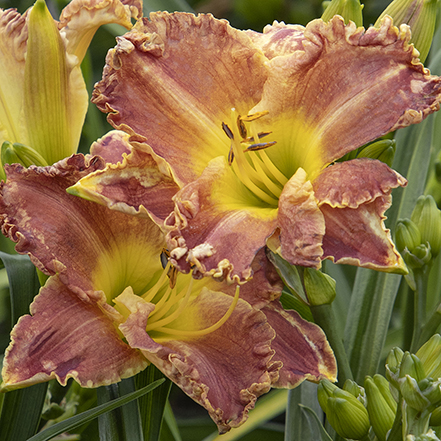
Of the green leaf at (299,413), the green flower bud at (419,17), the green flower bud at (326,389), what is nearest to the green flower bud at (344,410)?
the green flower bud at (326,389)

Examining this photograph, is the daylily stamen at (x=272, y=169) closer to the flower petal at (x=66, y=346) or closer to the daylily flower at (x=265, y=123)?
the daylily flower at (x=265, y=123)

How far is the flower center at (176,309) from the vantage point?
0.49 m

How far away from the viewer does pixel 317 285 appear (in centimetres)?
51

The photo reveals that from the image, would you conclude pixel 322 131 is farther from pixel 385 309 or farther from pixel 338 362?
pixel 385 309

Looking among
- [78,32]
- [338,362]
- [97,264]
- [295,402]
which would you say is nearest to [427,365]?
[338,362]

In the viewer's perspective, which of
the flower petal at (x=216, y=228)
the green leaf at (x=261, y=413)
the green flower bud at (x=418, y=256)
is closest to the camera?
the flower petal at (x=216, y=228)

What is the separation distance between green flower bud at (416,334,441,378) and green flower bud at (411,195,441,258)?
118mm

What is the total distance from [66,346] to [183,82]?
0.75 feet

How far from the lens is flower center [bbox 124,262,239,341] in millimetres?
491

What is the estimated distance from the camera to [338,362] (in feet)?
1.83

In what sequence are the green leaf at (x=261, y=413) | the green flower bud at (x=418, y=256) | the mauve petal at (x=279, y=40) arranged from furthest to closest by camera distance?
the green leaf at (x=261, y=413) < the green flower bud at (x=418, y=256) < the mauve petal at (x=279, y=40)

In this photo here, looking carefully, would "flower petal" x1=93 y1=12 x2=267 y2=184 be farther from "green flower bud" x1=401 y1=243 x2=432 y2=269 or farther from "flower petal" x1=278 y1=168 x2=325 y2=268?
"green flower bud" x1=401 y1=243 x2=432 y2=269

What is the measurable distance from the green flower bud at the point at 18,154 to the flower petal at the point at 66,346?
12 cm

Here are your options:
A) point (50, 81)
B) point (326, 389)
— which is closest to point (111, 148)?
point (50, 81)
